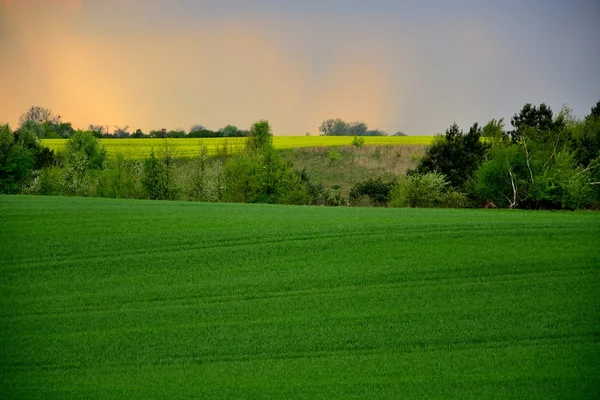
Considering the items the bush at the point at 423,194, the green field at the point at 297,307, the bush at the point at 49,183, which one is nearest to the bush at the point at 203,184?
the bush at the point at 49,183

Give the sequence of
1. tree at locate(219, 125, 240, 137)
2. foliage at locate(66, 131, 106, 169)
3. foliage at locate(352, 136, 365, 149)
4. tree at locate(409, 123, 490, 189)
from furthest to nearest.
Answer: tree at locate(219, 125, 240, 137) → foliage at locate(352, 136, 365, 149) → foliage at locate(66, 131, 106, 169) → tree at locate(409, 123, 490, 189)

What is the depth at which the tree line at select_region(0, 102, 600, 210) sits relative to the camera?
155ft

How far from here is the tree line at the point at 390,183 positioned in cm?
4719

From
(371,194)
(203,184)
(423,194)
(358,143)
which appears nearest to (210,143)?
(358,143)

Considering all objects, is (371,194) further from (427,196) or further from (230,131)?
(230,131)

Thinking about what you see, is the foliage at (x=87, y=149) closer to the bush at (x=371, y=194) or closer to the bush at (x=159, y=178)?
the bush at (x=159, y=178)

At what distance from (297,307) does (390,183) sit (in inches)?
1855

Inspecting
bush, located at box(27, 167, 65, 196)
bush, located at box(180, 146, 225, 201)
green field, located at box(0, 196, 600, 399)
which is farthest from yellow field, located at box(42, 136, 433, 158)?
green field, located at box(0, 196, 600, 399)

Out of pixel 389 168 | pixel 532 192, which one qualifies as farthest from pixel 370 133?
pixel 532 192

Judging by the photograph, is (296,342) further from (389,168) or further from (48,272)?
(389,168)

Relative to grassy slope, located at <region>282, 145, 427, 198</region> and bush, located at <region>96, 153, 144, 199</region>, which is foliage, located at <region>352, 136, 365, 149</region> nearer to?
grassy slope, located at <region>282, 145, 427, 198</region>

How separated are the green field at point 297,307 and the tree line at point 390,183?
17047 millimetres

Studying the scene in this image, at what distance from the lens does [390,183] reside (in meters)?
67.0

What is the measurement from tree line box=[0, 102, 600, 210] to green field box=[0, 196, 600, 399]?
17.0 metres
